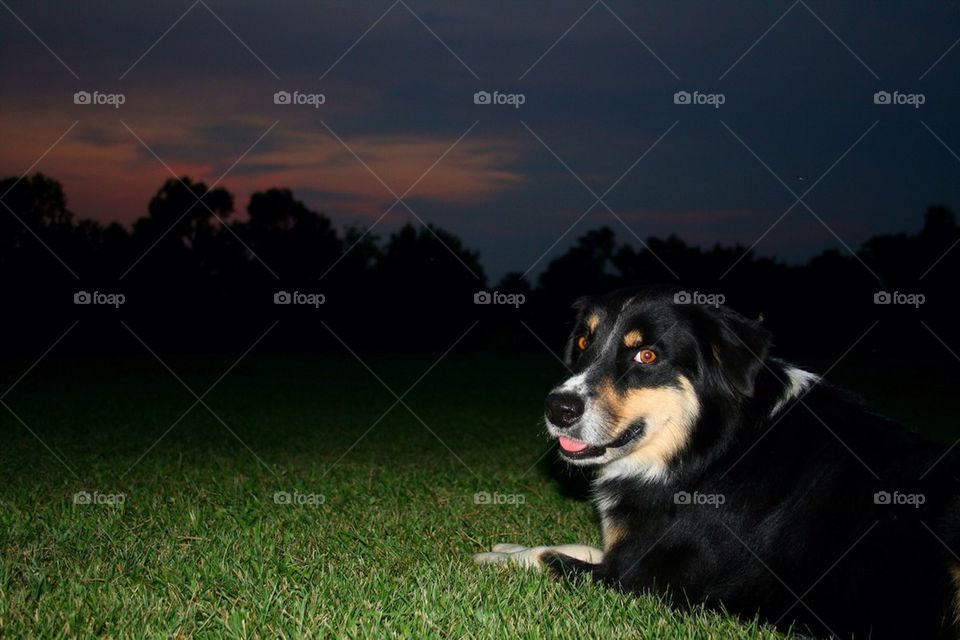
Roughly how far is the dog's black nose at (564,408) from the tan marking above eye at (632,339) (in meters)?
0.43

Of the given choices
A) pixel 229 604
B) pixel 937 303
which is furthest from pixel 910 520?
pixel 937 303

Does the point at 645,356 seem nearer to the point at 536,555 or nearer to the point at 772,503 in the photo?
the point at 772,503

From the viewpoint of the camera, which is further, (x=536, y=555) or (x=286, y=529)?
(x=286, y=529)

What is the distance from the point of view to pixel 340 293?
116ft

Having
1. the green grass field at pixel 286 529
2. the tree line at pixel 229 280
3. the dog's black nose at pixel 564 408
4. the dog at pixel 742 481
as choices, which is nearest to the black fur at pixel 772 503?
the dog at pixel 742 481

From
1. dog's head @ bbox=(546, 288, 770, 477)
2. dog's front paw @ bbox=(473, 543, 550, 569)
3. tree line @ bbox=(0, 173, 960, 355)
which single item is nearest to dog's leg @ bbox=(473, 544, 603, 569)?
dog's front paw @ bbox=(473, 543, 550, 569)

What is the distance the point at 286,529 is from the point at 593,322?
97.8 inches

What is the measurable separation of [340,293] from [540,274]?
10.8m

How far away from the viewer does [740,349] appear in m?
4.09

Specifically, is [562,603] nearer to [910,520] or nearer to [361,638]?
[361,638]

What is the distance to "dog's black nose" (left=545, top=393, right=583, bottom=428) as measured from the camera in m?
4.12

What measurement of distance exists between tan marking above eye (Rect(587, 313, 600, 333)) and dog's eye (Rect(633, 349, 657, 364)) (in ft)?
1.11

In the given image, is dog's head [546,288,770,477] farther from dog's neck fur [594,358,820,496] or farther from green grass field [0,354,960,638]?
green grass field [0,354,960,638]

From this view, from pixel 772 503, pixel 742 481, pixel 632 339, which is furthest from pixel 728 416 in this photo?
pixel 632 339
